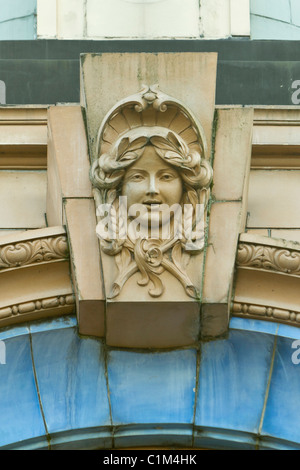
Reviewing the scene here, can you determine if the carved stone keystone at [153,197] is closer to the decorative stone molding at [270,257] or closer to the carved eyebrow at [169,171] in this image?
the carved eyebrow at [169,171]

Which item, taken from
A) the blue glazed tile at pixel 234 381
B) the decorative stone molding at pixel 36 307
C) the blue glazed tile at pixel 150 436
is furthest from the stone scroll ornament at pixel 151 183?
the blue glazed tile at pixel 150 436

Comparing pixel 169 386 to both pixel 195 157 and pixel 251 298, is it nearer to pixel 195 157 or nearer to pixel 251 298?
pixel 251 298

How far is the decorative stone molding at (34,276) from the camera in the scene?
33.4 ft

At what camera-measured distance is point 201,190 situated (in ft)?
33.3

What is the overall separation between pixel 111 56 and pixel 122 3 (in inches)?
89.6

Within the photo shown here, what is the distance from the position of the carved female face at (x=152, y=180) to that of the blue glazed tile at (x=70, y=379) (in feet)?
3.37

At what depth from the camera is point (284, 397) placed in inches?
398

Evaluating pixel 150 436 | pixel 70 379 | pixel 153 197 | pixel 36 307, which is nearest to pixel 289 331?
pixel 150 436

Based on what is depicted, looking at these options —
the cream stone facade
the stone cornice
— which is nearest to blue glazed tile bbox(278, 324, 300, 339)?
the stone cornice

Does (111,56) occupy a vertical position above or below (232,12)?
below

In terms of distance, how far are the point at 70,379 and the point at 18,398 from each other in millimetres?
362

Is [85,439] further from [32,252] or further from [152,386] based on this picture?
[32,252]

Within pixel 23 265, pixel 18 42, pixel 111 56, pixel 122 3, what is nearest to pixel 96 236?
pixel 23 265
